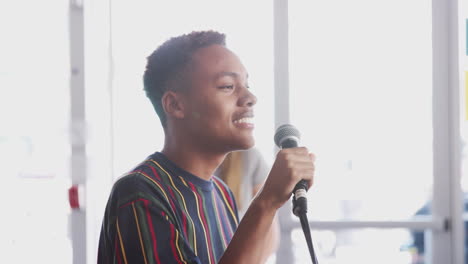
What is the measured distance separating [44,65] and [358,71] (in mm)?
1234

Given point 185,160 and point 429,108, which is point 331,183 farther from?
point 185,160

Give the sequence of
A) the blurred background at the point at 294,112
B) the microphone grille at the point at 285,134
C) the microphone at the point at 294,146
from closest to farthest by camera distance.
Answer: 1. the microphone at the point at 294,146
2. the microphone grille at the point at 285,134
3. the blurred background at the point at 294,112

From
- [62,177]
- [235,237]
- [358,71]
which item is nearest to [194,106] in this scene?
[235,237]

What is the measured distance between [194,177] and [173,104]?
169 millimetres

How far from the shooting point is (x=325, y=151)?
5.73ft

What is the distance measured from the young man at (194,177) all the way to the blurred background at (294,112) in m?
0.49

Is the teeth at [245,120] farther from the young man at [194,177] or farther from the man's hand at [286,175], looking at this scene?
the man's hand at [286,175]

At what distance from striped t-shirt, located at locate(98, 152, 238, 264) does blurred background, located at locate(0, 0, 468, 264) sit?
0.55 m

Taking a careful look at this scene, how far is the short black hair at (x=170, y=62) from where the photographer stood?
976 millimetres

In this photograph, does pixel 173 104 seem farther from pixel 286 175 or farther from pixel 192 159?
pixel 286 175

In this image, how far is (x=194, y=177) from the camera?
946mm

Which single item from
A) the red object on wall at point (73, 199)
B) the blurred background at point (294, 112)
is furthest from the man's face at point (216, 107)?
the red object on wall at point (73, 199)

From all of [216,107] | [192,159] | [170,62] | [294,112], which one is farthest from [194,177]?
[294,112]

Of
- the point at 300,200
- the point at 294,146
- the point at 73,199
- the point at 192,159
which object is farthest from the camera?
the point at 73,199
